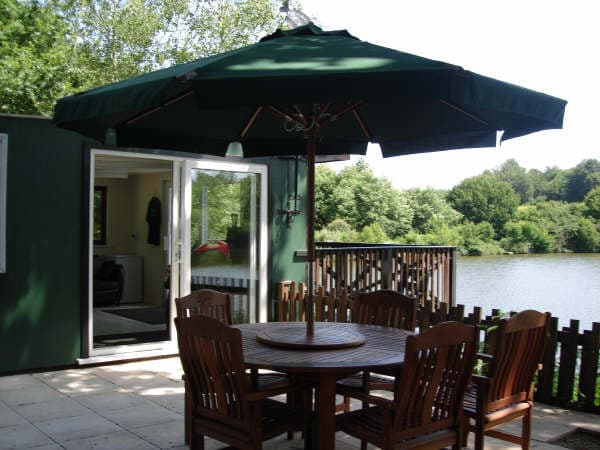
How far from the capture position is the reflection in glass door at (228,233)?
6531mm

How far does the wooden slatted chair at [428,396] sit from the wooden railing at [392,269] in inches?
170

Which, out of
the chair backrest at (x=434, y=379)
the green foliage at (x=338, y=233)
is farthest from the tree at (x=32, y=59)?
the chair backrest at (x=434, y=379)

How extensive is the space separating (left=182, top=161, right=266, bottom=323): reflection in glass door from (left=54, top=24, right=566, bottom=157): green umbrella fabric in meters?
2.01

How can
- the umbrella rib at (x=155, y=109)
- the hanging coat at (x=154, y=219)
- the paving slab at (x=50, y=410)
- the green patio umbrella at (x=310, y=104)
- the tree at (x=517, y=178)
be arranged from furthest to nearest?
the tree at (x=517, y=178) → the hanging coat at (x=154, y=219) → the paving slab at (x=50, y=410) → the umbrella rib at (x=155, y=109) → the green patio umbrella at (x=310, y=104)

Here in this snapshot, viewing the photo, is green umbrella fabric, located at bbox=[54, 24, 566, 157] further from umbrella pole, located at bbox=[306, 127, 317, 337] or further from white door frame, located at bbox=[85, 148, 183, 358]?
white door frame, located at bbox=[85, 148, 183, 358]

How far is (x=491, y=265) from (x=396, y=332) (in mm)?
5658

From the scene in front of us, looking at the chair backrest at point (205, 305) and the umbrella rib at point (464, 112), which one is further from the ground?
the umbrella rib at point (464, 112)

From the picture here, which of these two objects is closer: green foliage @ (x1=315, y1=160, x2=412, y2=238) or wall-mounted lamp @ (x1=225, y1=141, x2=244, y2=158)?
wall-mounted lamp @ (x1=225, y1=141, x2=244, y2=158)

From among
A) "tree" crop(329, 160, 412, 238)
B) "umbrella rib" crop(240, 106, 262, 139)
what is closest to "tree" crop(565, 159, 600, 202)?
"tree" crop(329, 160, 412, 238)

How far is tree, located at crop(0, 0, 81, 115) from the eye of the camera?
18.1m

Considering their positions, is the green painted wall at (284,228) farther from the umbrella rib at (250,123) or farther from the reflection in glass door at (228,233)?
→ the umbrella rib at (250,123)

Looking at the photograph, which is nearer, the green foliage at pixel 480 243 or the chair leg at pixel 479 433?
the chair leg at pixel 479 433

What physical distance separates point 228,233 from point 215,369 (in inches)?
163

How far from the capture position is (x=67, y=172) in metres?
5.72
